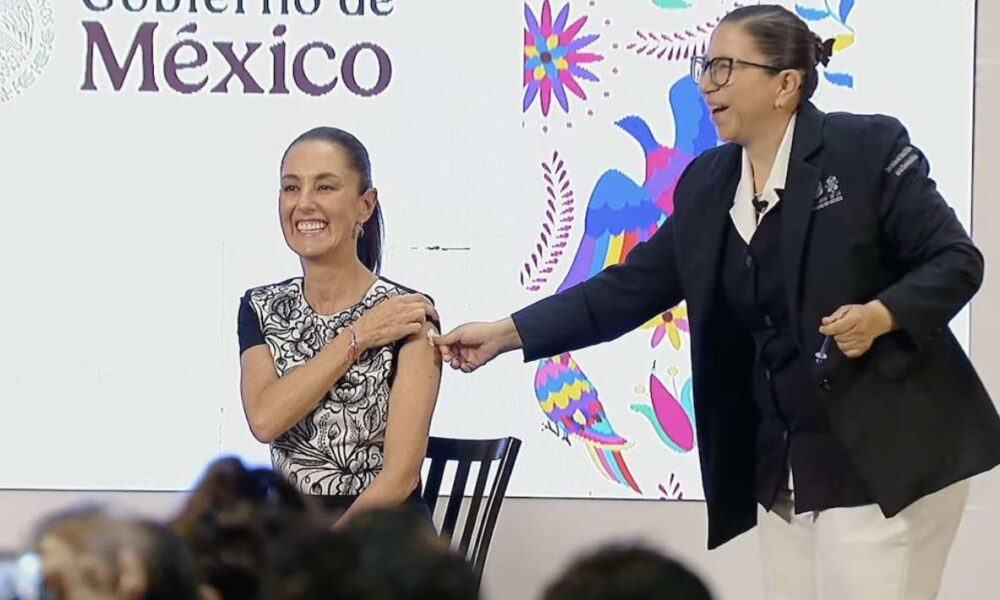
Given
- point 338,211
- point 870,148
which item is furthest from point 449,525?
point 870,148

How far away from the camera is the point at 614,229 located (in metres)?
3.71

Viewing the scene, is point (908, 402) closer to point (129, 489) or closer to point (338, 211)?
point (338, 211)

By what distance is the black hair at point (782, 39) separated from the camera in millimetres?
2496

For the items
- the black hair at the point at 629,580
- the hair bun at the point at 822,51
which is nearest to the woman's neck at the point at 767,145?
the hair bun at the point at 822,51

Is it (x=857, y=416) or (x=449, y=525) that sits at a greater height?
(x=857, y=416)

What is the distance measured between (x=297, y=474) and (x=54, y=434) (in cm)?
122

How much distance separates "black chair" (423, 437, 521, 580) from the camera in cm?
280

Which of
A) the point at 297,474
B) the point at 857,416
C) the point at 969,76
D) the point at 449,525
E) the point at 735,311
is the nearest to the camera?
the point at 857,416

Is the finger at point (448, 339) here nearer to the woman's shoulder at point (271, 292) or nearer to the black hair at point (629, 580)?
the woman's shoulder at point (271, 292)

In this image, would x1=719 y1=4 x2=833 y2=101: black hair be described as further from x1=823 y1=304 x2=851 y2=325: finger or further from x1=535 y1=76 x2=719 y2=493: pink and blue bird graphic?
x1=535 y1=76 x2=719 y2=493: pink and blue bird graphic

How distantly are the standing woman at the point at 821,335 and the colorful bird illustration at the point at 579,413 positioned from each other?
44.3 inches

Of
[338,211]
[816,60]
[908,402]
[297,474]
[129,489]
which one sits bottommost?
[129,489]

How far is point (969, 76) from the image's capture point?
364 cm

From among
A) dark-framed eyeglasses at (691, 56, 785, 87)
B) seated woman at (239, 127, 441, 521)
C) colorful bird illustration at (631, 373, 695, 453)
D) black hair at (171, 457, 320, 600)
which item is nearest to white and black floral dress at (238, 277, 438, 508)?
seated woman at (239, 127, 441, 521)
